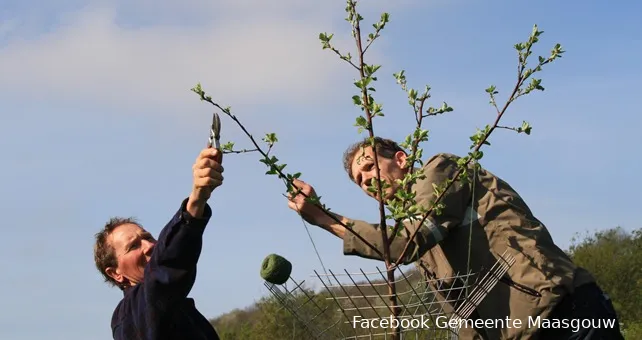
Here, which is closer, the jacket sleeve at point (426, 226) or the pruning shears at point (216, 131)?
the pruning shears at point (216, 131)

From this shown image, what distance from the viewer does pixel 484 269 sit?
4.94 metres

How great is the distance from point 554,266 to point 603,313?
1.16 ft

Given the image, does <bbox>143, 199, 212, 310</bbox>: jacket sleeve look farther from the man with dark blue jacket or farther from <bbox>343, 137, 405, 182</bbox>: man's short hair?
<bbox>343, 137, 405, 182</bbox>: man's short hair

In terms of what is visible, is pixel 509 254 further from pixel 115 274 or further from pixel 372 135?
pixel 115 274

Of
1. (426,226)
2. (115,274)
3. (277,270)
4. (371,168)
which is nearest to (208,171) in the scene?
(277,270)

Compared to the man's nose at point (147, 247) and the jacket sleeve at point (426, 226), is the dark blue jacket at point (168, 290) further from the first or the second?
the jacket sleeve at point (426, 226)

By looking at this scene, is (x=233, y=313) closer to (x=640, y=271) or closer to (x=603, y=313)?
(x=640, y=271)

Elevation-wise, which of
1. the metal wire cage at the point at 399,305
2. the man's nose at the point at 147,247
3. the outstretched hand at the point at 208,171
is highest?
the man's nose at the point at 147,247

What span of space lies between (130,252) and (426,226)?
160cm

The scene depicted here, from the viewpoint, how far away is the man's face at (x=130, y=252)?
5.08 meters

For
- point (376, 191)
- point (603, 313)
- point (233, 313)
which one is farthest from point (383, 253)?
point (233, 313)

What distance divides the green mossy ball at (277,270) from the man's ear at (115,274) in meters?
0.84

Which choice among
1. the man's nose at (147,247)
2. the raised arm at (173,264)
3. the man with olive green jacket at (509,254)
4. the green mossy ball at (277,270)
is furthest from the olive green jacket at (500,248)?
the man's nose at (147,247)

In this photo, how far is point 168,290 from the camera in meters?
4.39
